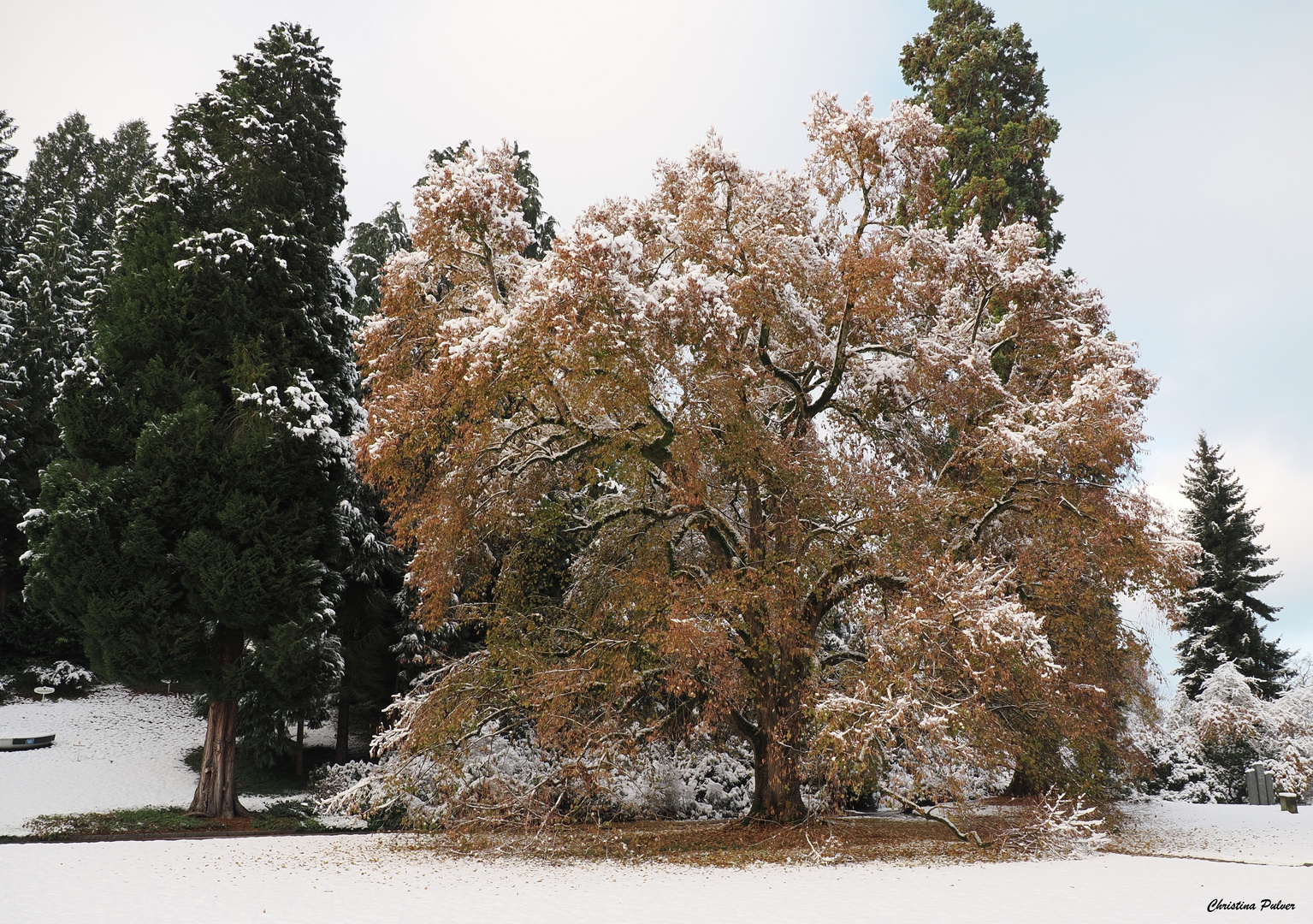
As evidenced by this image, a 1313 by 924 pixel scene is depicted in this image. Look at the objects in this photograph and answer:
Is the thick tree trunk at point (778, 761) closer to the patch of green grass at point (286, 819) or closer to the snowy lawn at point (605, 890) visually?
the snowy lawn at point (605, 890)

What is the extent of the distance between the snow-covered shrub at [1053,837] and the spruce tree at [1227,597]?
17.0 metres

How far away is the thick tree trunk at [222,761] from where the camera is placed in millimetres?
16188

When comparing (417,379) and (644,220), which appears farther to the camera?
(644,220)

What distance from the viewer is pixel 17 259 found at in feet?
94.8

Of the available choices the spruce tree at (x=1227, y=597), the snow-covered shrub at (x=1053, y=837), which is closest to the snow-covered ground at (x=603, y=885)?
the snow-covered shrub at (x=1053, y=837)

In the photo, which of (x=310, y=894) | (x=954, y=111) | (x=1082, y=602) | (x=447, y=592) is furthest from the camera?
(x=954, y=111)

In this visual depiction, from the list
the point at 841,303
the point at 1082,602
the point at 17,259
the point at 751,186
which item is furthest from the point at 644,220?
the point at 17,259

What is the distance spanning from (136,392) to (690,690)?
1217 centimetres

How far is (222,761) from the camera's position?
16406 mm

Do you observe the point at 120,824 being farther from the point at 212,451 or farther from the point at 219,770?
the point at 212,451

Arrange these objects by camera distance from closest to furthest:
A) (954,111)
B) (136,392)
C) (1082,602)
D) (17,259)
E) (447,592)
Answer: (1082,602) → (447,592) → (136,392) → (954,111) → (17,259)

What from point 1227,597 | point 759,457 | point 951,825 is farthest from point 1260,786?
point 759,457

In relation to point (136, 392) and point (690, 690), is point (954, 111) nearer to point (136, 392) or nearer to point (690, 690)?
point (690, 690)

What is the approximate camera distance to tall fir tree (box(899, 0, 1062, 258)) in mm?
19750
